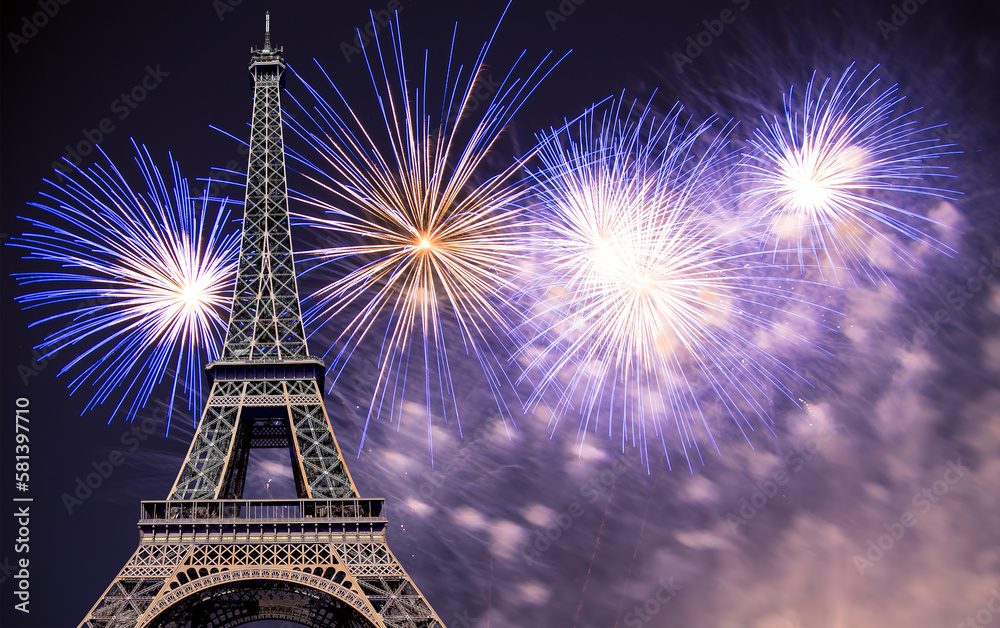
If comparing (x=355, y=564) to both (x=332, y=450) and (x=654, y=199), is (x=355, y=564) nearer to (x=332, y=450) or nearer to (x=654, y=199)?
(x=332, y=450)

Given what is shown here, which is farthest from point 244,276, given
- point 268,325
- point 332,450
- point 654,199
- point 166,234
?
point 654,199

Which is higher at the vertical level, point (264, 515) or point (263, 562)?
point (264, 515)

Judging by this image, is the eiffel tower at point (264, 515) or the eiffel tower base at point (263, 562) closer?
the eiffel tower base at point (263, 562)

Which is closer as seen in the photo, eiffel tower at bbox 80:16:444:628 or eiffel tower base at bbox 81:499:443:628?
eiffel tower base at bbox 81:499:443:628

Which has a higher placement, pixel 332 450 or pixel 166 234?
pixel 166 234

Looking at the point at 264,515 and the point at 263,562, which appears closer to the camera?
the point at 263,562
